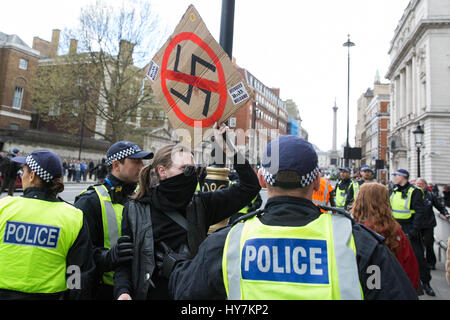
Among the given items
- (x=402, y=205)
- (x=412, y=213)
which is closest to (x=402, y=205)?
(x=402, y=205)

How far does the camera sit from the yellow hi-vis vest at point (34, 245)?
2125 mm

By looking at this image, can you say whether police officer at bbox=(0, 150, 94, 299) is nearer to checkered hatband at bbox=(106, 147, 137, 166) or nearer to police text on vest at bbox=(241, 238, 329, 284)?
checkered hatband at bbox=(106, 147, 137, 166)

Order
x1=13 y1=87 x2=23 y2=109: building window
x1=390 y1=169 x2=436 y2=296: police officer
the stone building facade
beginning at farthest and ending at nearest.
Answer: x1=13 y1=87 x2=23 y2=109: building window → the stone building facade → x1=390 y1=169 x2=436 y2=296: police officer

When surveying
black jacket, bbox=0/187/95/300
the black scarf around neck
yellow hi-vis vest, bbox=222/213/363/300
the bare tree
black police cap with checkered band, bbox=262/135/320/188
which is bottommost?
black jacket, bbox=0/187/95/300

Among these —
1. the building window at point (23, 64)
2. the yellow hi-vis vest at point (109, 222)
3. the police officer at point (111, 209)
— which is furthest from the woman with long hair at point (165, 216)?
the building window at point (23, 64)

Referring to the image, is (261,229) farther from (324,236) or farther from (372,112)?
(372,112)

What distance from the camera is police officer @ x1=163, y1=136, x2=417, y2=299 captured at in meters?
Answer: 1.37

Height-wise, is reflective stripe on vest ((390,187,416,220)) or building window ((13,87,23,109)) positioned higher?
building window ((13,87,23,109))

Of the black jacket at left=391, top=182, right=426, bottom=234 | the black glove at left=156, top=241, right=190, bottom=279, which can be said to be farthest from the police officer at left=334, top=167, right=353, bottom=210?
the black glove at left=156, top=241, right=190, bottom=279

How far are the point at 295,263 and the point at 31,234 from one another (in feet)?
5.79

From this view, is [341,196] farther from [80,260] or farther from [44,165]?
[44,165]

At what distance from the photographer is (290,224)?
1.49 meters
